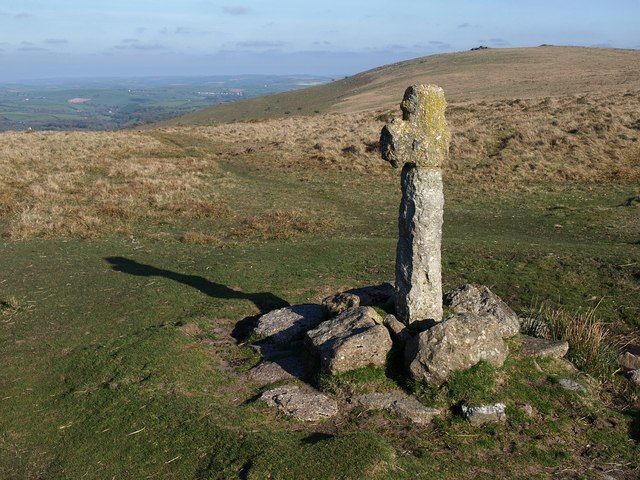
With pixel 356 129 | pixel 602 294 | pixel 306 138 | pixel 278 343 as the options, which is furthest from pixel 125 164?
pixel 602 294

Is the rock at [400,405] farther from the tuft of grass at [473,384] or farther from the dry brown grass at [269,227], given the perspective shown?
the dry brown grass at [269,227]

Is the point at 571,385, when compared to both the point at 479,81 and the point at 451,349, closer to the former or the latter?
the point at 451,349

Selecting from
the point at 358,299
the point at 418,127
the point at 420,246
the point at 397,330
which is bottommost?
the point at 397,330

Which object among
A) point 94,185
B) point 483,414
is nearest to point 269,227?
point 94,185

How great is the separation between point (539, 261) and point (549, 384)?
26.8 feet

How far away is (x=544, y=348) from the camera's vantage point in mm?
11719

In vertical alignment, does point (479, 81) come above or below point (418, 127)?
above

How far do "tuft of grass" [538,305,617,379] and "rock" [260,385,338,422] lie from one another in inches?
214

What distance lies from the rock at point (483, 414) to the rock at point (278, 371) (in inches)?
129

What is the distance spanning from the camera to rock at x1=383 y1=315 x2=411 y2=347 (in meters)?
11.3

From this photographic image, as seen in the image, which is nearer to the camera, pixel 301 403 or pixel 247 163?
pixel 301 403

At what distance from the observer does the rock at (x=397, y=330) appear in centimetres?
1132

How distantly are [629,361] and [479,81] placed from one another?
278 ft

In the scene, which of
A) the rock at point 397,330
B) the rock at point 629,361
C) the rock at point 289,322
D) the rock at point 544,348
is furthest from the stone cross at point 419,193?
the rock at point 629,361
